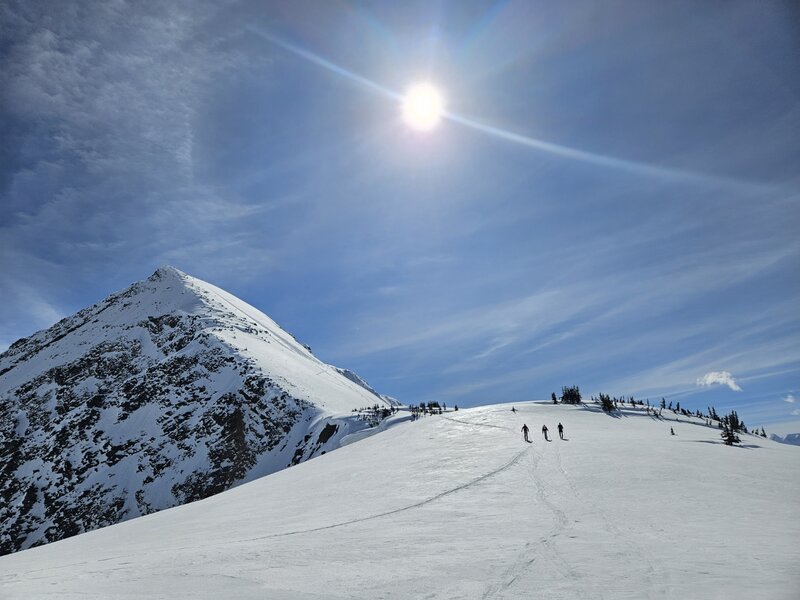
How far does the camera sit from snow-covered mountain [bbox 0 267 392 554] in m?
79.4

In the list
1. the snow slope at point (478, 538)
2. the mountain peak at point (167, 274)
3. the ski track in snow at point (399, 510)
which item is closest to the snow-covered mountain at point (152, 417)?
the mountain peak at point (167, 274)

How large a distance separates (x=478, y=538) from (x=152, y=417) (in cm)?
10473

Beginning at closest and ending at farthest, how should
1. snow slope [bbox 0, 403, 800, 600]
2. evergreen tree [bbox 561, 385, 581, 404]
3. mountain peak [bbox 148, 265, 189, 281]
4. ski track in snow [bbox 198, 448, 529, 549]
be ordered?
snow slope [bbox 0, 403, 800, 600] < ski track in snow [bbox 198, 448, 529, 549] < evergreen tree [bbox 561, 385, 581, 404] < mountain peak [bbox 148, 265, 189, 281]

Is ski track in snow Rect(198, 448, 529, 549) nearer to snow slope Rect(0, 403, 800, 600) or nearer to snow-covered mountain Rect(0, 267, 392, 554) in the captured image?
snow slope Rect(0, 403, 800, 600)

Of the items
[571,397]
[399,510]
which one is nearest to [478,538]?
[399,510]

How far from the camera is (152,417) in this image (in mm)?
95750

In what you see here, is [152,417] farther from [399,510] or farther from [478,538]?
[478,538]

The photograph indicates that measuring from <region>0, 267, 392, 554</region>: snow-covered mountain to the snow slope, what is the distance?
177 ft

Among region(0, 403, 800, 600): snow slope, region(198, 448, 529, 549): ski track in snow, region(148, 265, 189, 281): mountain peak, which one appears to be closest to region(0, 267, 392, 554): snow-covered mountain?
region(148, 265, 189, 281): mountain peak

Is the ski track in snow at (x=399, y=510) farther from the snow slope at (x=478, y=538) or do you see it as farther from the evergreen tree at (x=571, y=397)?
the evergreen tree at (x=571, y=397)

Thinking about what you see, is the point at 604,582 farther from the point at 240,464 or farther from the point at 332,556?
the point at 240,464

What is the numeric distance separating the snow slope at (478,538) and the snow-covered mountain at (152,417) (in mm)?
53966

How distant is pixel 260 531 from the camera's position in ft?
44.9

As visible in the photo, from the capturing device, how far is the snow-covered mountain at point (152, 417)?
261 feet
